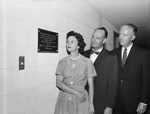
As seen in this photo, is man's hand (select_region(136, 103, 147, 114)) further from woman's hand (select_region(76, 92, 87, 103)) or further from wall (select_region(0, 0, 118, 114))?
wall (select_region(0, 0, 118, 114))

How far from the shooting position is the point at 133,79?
2.43 meters

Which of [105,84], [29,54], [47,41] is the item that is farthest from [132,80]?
[29,54]

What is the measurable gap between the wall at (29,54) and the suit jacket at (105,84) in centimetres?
70

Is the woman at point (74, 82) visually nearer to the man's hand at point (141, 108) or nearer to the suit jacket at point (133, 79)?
the suit jacket at point (133, 79)

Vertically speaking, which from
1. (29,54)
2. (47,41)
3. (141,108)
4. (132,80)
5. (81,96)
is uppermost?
(47,41)

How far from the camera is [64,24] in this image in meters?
2.81

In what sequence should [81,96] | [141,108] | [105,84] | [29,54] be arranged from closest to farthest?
[81,96] < [29,54] < [105,84] < [141,108]

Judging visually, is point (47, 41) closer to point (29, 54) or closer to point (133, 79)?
point (29, 54)

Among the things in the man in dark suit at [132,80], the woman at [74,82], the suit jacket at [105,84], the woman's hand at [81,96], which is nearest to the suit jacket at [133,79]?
the man in dark suit at [132,80]

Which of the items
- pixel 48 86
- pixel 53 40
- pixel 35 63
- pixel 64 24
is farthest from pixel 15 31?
pixel 64 24

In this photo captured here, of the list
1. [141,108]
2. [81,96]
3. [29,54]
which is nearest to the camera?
[81,96]

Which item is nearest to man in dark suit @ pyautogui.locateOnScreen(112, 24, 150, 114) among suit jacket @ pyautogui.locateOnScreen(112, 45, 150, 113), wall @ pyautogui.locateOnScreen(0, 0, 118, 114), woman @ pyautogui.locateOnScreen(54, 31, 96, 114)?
suit jacket @ pyautogui.locateOnScreen(112, 45, 150, 113)

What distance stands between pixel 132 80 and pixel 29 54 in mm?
1453

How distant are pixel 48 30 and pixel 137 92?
153 cm
